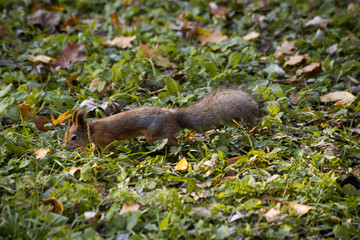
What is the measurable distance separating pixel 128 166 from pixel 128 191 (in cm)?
47

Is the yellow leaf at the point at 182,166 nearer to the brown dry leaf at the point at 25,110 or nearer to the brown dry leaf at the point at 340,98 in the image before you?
the brown dry leaf at the point at 25,110

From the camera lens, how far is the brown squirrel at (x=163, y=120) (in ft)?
10.9

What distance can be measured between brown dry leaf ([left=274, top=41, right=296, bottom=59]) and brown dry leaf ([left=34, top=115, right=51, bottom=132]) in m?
2.79

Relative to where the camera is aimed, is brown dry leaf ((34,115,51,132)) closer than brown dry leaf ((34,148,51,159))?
No

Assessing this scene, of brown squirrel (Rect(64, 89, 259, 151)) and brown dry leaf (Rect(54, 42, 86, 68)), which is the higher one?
brown dry leaf (Rect(54, 42, 86, 68))

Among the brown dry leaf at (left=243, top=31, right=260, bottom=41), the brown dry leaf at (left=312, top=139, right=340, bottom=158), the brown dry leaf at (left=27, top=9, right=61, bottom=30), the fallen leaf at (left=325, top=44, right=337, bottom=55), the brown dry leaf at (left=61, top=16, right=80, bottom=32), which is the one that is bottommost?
the brown dry leaf at (left=312, top=139, right=340, bottom=158)

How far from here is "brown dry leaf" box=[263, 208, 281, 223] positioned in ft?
7.90

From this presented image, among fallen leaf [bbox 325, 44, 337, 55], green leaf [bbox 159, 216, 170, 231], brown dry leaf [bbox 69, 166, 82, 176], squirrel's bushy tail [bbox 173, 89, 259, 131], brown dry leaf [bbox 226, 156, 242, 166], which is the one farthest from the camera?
fallen leaf [bbox 325, 44, 337, 55]

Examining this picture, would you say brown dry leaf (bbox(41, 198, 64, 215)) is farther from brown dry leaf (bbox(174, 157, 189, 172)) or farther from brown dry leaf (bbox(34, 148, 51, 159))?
brown dry leaf (bbox(174, 157, 189, 172))

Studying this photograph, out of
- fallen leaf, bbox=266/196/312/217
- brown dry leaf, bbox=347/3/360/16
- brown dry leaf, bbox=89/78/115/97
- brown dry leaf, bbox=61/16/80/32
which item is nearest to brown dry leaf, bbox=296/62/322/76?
brown dry leaf, bbox=347/3/360/16

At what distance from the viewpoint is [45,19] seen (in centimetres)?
593

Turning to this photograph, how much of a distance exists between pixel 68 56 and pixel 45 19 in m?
1.42

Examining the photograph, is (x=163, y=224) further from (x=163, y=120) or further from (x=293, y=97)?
(x=293, y=97)

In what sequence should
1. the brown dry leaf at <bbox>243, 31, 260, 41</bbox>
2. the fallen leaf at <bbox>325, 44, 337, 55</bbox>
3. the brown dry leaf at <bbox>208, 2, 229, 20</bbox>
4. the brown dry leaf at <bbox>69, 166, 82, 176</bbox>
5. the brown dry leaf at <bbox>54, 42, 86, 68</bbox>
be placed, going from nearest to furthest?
the brown dry leaf at <bbox>69, 166, 82, 176</bbox>
the brown dry leaf at <bbox>54, 42, 86, 68</bbox>
the fallen leaf at <bbox>325, 44, 337, 55</bbox>
the brown dry leaf at <bbox>243, 31, 260, 41</bbox>
the brown dry leaf at <bbox>208, 2, 229, 20</bbox>
